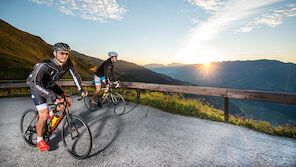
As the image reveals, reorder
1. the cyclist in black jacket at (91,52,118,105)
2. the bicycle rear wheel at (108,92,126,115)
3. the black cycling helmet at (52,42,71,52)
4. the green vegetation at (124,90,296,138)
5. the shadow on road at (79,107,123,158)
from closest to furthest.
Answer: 1. the black cycling helmet at (52,42,71,52)
2. the shadow on road at (79,107,123,158)
3. the green vegetation at (124,90,296,138)
4. the cyclist in black jacket at (91,52,118,105)
5. the bicycle rear wheel at (108,92,126,115)

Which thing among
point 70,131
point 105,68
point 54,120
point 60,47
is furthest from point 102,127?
point 60,47

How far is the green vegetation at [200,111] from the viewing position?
4.45m

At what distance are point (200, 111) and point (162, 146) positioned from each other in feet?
9.74

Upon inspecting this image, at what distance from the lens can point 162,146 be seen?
3.62m

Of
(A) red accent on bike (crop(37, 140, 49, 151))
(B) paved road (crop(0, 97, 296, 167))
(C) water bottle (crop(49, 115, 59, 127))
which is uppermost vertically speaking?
(C) water bottle (crop(49, 115, 59, 127))

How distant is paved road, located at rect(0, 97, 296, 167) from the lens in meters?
3.02

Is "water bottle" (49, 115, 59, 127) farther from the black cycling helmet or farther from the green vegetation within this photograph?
the green vegetation

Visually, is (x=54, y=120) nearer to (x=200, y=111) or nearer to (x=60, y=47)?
(x=60, y=47)

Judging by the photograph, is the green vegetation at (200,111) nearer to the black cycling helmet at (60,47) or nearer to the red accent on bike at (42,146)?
the red accent on bike at (42,146)

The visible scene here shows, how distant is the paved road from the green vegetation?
0.34 m

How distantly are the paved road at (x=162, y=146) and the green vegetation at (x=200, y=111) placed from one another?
34 centimetres

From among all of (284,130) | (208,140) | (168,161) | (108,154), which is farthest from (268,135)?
(108,154)

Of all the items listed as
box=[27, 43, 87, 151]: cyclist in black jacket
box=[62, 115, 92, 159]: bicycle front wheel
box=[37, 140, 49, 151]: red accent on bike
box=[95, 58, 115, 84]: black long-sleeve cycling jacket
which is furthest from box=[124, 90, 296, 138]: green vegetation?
box=[37, 140, 49, 151]: red accent on bike

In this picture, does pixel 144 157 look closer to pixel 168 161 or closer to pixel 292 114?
pixel 168 161
